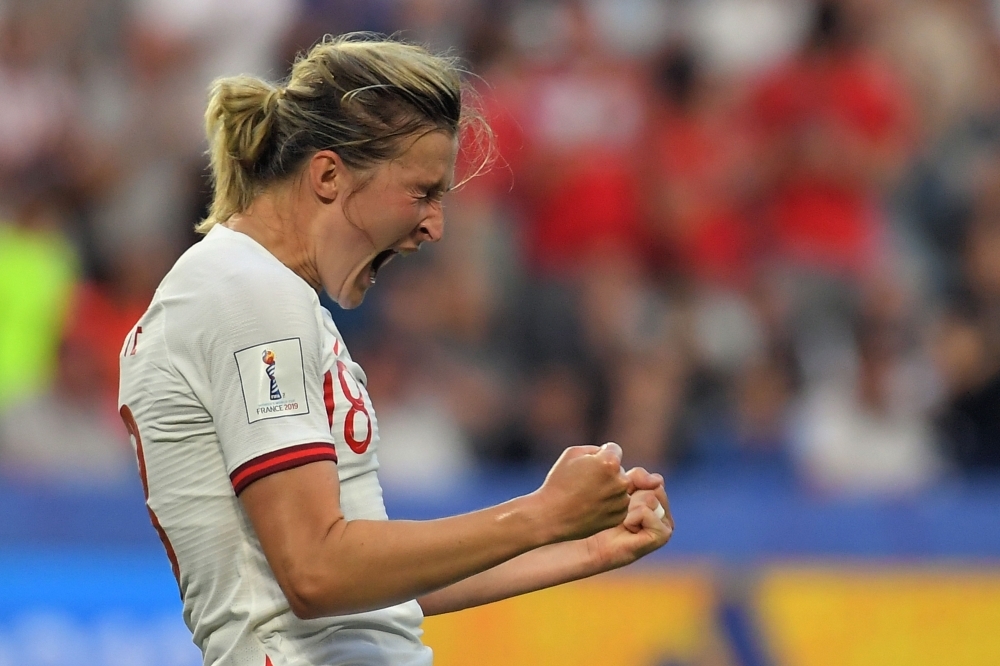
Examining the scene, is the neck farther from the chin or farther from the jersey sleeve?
the jersey sleeve

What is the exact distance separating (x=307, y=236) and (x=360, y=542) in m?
0.57

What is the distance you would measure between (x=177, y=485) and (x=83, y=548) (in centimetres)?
374

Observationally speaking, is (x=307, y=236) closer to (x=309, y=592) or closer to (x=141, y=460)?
(x=141, y=460)

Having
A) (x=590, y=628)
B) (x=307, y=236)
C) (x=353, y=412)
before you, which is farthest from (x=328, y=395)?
(x=590, y=628)

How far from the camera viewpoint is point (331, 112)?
2363 millimetres

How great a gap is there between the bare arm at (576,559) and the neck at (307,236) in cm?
63

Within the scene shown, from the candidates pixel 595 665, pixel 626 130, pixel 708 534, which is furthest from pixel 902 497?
pixel 626 130

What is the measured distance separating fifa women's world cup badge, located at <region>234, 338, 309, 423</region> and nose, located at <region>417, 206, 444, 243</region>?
367 mm

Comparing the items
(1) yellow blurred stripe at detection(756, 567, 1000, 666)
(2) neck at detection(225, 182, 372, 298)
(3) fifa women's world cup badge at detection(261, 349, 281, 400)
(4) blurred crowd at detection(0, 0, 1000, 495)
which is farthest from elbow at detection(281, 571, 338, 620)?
(4) blurred crowd at detection(0, 0, 1000, 495)

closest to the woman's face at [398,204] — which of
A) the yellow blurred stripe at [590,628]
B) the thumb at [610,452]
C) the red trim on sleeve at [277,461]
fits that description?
the red trim on sleeve at [277,461]

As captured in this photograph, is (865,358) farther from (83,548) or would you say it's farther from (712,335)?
(83,548)

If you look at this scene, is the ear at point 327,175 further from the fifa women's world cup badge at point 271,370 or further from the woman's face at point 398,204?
the fifa women's world cup badge at point 271,370

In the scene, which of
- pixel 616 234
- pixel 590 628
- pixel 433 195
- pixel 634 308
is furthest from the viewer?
pixel 616 234

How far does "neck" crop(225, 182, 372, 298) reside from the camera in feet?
7.88
